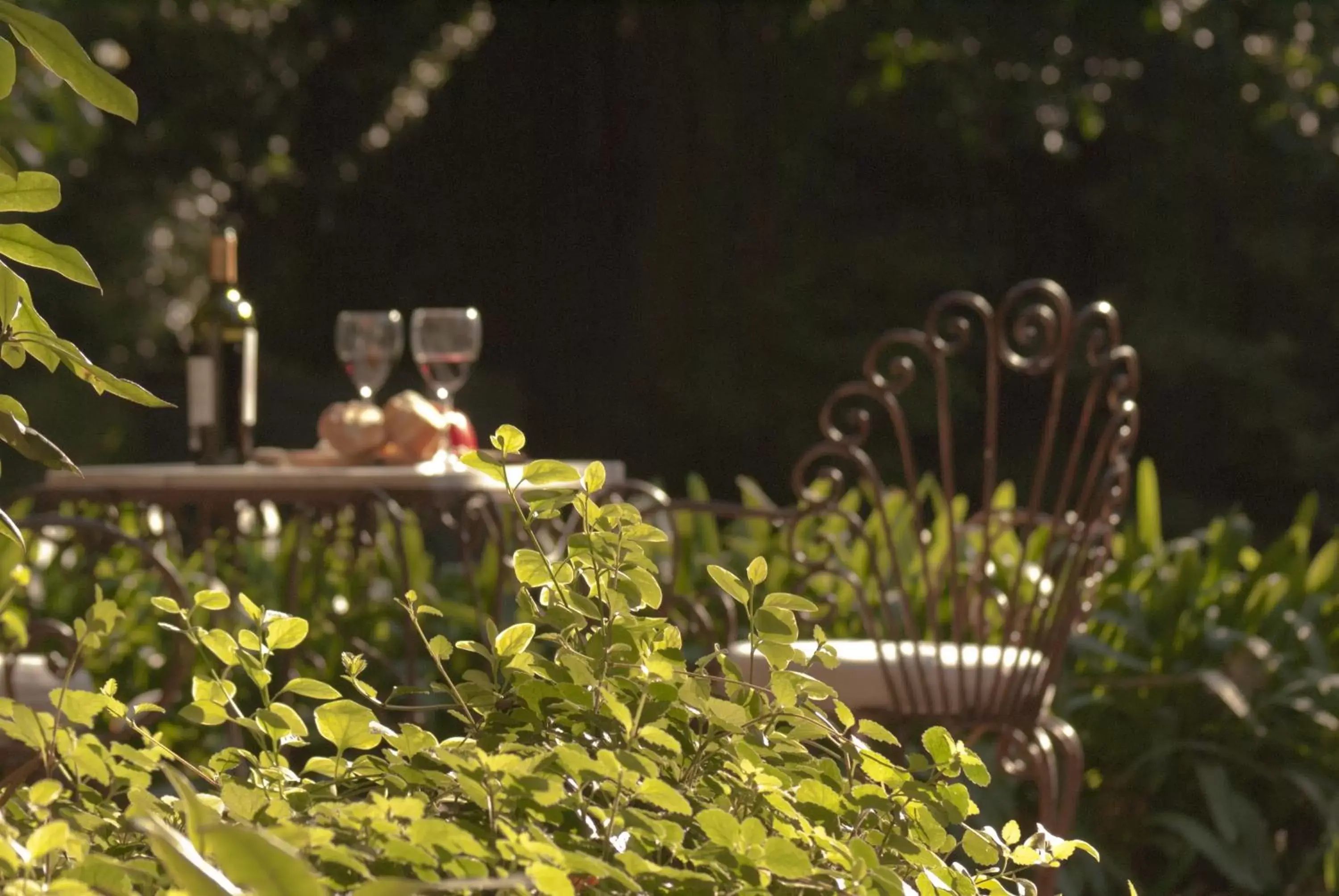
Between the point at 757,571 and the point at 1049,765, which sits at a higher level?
the point at 757,571

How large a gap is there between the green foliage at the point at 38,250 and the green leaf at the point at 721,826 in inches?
12.1

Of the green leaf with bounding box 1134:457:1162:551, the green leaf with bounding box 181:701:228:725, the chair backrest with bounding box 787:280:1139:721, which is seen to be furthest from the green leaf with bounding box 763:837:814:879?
the green leaf with bounding box 1134:457:1162:551

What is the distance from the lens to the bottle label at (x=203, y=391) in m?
3.00

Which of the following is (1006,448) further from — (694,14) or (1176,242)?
(694,14)

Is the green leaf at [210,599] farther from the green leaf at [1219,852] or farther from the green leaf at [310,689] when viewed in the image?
the green leaf at [1219,852]

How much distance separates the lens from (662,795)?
0.70 m

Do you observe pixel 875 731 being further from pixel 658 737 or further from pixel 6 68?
pixel 6 68

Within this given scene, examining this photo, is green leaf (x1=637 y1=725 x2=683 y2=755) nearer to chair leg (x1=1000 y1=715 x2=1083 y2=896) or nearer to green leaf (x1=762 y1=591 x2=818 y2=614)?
green leaf (x1=762 y1=591 x2=818 y2=614)

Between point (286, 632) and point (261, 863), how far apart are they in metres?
0.37

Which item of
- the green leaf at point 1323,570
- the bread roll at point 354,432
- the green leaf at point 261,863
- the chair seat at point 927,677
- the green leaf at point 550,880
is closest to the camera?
the green leaf at point 261,863

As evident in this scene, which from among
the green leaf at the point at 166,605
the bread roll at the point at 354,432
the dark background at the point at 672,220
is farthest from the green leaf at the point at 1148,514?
the dark background at the point at 672,220

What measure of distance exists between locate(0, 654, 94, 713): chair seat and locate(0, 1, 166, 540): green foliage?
1594 mm

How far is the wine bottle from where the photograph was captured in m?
2.99

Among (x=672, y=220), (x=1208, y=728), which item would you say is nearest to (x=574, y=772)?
(x=1208, y=728)
